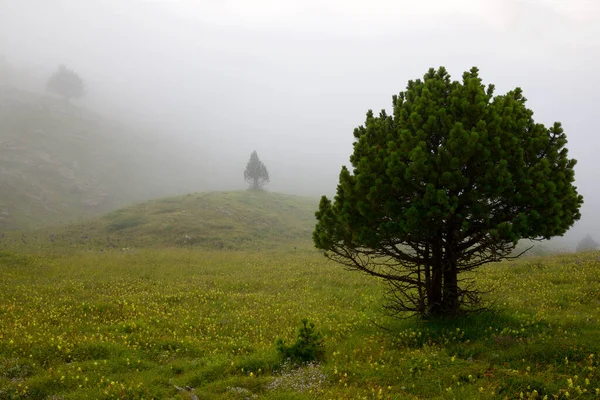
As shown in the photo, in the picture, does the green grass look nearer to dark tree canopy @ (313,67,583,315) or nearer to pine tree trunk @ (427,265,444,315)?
pine tree trunk @ (427,265,444,315)

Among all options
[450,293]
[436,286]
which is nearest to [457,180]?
[436,286]

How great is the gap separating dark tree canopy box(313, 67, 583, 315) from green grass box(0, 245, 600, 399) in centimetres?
253

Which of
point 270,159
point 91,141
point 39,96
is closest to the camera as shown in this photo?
point 91,141

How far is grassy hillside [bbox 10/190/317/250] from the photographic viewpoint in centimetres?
3722

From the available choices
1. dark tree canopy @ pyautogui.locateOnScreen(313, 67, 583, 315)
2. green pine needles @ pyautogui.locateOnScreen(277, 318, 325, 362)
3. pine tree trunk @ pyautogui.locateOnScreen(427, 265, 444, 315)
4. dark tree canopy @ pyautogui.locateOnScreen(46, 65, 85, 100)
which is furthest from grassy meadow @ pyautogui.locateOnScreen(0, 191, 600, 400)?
dark tree canopy @ pyautogui.locateOnScreen(46, 65, 85, 100)

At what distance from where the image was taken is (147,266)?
24.9 meters

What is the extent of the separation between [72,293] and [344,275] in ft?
50.5

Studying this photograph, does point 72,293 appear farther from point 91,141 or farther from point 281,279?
point 91,141

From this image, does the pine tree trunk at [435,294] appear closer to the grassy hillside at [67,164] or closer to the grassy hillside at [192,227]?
the grassy hillside at [192,227]

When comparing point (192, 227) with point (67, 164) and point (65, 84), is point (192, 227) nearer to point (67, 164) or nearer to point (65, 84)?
point (67, 164)

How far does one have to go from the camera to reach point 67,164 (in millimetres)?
75000

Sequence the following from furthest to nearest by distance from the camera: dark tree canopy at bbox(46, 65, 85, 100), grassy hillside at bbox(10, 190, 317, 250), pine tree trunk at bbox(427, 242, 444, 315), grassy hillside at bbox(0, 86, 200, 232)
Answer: dark tree canopy at bbox(46, 65, 85, 100) → grassy hillside at bbox(0, 86, 200, 232) → grassy hillside at bbox(10, 190, 317, 250) → pine tree trunk at bbox(427, 242, 444, 315)

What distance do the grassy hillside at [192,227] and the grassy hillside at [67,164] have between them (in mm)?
11460

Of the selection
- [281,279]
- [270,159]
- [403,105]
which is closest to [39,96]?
[270,159]
